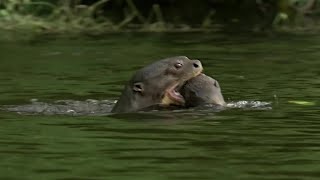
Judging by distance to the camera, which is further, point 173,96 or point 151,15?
point 151,15

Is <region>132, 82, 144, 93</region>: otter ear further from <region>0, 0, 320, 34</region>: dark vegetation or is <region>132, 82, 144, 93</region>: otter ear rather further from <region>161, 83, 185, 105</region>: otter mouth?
<region>0, 0, 320, 34</region>: dark vegetation

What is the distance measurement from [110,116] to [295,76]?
3.52m

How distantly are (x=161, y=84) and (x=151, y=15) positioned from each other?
13.3m

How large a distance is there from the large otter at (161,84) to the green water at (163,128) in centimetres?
49

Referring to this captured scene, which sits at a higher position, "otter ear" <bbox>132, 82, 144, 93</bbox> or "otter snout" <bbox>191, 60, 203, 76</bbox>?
A: "otter snout" <bbox>191, 60, 203, 76</bbox>

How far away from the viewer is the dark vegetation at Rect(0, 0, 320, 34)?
69.7 feet

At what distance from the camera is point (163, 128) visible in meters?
8.02

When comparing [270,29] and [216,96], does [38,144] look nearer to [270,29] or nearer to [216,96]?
[216,96]

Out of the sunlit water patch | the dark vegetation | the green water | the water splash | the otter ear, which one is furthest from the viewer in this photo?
the dark vegetation

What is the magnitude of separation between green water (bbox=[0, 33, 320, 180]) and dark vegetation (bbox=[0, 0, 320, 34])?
19.6ft

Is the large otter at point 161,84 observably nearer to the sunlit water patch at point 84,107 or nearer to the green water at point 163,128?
the sunlit water patch at point 84,107

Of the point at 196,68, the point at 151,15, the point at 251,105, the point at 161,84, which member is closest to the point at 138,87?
the point at 161,84

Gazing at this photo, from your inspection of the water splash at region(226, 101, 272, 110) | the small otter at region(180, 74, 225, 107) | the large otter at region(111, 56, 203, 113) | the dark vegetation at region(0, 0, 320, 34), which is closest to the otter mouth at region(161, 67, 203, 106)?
the large otter at region(111, 56, 203, 113)

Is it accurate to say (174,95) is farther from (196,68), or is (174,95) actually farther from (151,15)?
(151,15)
